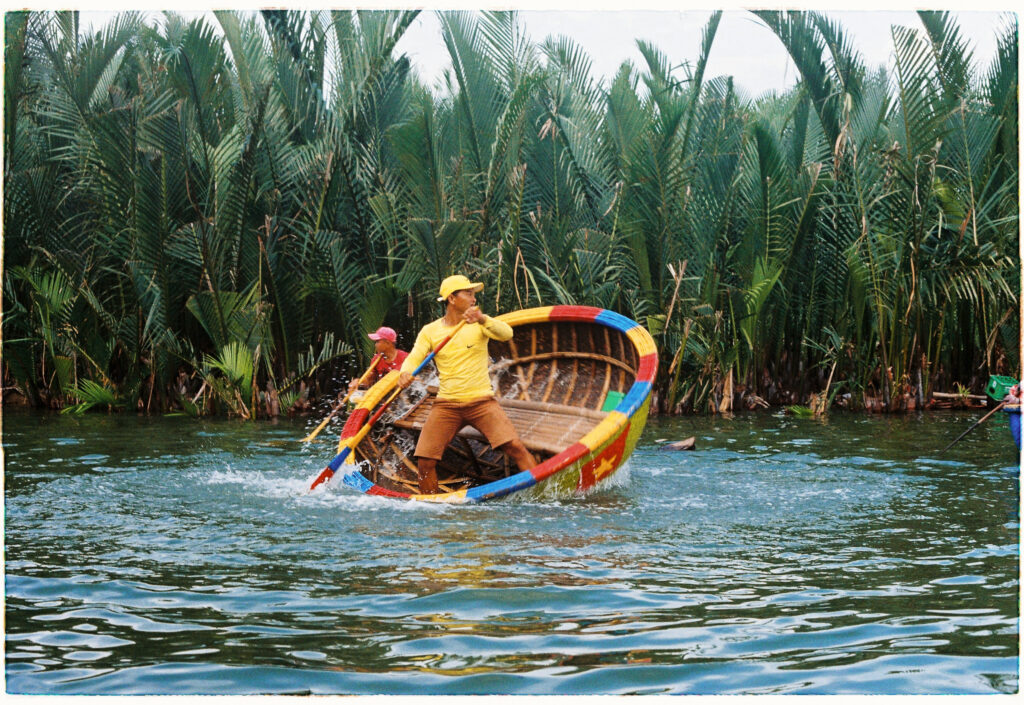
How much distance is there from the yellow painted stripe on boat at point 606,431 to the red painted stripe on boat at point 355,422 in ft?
5.13

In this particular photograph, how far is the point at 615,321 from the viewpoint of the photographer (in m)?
8.84

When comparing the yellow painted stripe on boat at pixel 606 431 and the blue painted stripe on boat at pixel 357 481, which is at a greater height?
the yellow painted stripe on boat at pixel 606 431

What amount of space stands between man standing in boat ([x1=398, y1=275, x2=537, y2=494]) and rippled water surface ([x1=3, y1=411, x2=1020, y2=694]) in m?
Answer: 0.49

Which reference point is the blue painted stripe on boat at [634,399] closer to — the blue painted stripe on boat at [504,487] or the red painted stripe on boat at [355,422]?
the blue painted stripe on boat at [504,487]

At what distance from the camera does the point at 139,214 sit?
11.2m

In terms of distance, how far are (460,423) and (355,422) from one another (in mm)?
746

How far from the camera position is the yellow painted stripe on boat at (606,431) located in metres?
7.12

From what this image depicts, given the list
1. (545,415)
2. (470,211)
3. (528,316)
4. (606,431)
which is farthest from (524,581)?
(470,211)

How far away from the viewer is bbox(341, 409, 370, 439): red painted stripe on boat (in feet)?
25.6

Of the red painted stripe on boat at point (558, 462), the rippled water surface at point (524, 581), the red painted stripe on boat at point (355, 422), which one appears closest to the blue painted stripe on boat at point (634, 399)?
the red painted stripe on boat at point (558, 462)

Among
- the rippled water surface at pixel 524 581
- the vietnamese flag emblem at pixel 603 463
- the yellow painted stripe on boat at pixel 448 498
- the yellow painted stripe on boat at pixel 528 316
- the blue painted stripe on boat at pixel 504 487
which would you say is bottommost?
the rippled water surface at pixel 524 581

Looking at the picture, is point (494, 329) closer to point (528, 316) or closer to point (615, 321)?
point (615, 321)

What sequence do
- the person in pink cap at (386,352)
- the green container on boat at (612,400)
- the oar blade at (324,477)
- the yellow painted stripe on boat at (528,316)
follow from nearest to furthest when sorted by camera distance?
the oar blade at (324,477) → the green container on boat at (612,400) → the person in pink cap at (386,352) → the yellow painted stripe on boat at (528,316)

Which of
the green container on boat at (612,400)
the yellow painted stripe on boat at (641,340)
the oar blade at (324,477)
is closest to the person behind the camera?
the oar blade at (324,477)
